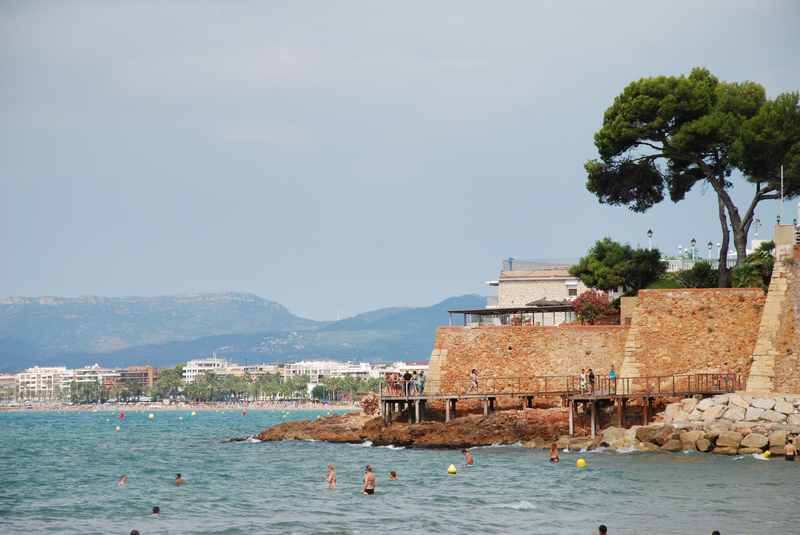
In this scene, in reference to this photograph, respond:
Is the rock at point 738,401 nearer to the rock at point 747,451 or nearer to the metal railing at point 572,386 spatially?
the rock at point 747,451

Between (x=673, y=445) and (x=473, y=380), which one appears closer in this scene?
(x=673, y=445)

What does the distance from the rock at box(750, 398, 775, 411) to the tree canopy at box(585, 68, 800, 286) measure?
9.79 metres

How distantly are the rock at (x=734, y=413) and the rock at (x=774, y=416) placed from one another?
0.83 metres

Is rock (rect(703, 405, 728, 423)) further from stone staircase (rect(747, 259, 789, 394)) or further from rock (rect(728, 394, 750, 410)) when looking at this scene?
stone staircase (rect(747, 259, 789, 394))

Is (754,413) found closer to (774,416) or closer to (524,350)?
(774,416)

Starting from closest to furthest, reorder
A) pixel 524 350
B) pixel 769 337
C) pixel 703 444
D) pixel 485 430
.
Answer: pixel 703 444, pixel 769 337, pixel 485 430, pixel 524 350

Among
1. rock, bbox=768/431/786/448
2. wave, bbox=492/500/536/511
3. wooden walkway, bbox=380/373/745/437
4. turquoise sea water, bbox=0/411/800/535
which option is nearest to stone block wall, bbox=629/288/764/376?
wooden walkway, bbox=380/373/745/437

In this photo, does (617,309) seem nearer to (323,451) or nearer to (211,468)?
(323,451)

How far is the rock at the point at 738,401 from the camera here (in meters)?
43.6

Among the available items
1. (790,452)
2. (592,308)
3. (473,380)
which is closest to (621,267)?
(592,308)

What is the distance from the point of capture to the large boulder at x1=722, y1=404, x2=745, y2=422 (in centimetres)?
4347

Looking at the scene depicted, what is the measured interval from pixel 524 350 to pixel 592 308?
200 inches

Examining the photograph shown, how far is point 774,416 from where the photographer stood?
140ft

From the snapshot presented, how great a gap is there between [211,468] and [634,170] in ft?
72.2
